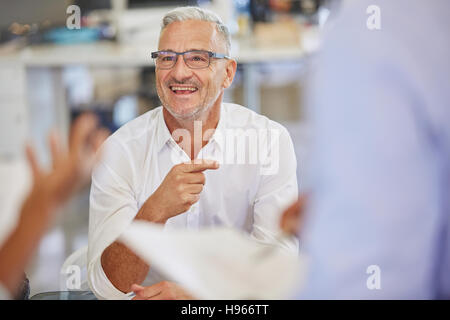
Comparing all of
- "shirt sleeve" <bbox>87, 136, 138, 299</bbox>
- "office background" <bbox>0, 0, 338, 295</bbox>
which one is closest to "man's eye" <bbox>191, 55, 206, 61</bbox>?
"office background" <bbox>0, 0, 338, 295</bbox>

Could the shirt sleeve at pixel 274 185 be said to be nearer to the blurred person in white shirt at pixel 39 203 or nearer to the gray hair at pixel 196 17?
the gray hair at pixel 196 17

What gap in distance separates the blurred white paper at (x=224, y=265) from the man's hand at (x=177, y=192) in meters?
0.07

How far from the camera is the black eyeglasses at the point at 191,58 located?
4.03ft

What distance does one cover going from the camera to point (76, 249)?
4.43ft

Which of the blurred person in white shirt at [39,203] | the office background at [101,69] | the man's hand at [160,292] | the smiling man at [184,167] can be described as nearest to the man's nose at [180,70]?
the smiling man at [184,167]

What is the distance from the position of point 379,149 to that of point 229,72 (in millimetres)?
537

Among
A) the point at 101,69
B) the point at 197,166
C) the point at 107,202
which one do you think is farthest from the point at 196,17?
the point at 101,69

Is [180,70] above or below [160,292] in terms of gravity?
above

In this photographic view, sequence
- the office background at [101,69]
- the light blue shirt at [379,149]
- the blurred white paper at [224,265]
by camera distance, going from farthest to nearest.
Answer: the office background at [101,69]
the blurred white paper at [224,265]
the light blue shirt at [379,149]

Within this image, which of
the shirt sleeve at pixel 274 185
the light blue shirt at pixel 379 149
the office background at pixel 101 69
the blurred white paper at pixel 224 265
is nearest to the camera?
the light blue shirt at pixel 379 149

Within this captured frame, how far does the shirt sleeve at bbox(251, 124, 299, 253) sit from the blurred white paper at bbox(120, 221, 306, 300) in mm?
61

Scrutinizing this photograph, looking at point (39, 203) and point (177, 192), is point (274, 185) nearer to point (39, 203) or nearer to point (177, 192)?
point (177, 192)

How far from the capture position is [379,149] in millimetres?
807

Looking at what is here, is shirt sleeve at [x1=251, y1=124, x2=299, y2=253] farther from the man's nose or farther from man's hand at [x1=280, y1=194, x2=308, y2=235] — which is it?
the man's nose
